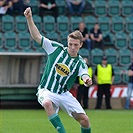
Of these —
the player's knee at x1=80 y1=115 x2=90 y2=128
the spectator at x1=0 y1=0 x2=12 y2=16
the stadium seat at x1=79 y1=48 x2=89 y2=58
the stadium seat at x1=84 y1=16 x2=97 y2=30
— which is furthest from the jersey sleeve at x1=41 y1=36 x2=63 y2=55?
the stadium seat at x1=84 y1=16 x2=97 y2=30

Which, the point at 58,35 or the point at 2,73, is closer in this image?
the point at 2,73

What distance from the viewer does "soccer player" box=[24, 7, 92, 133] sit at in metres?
7.87

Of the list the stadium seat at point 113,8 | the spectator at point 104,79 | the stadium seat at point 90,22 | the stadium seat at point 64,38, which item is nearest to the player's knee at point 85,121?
the spectator at point 104,79

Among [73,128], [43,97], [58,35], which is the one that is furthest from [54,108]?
[58,35]

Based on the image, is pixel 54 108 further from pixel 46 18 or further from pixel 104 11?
pixel 104 11

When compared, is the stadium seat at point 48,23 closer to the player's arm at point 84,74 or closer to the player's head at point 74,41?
the player's arm at point 84,74

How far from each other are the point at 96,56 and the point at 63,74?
11.4 meters

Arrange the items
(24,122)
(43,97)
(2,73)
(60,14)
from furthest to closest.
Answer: (60,14) → (2,73) → (24,122) → (43,97)

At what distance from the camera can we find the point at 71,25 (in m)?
20.4

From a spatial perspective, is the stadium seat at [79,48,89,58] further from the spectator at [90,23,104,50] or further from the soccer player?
the soccer player

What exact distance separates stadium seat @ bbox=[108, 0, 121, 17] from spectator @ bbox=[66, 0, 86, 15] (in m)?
1.21

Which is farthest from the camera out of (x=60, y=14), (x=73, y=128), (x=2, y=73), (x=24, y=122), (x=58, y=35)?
(x=60, y=14)

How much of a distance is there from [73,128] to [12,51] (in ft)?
26.1

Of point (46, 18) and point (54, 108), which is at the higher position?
point (46, 18)
